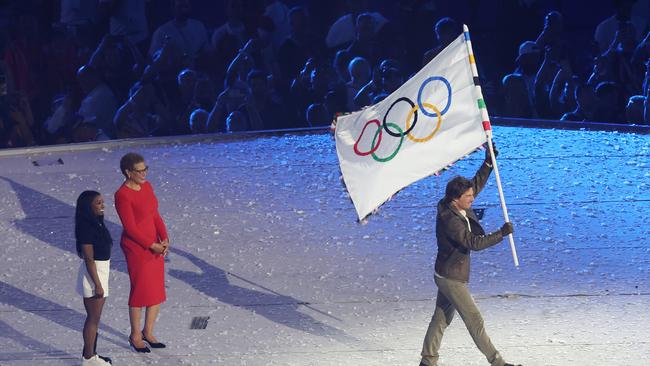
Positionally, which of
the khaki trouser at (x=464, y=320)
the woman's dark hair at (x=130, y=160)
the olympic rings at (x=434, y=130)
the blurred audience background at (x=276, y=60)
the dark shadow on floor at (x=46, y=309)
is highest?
the woman's dark hair at (x=130, y=160)

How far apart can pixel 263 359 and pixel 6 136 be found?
7.57 metres

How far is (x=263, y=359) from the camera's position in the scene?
8.05 m


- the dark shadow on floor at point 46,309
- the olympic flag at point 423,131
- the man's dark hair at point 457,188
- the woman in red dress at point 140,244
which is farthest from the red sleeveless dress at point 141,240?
the man's dark hair at point 457,188

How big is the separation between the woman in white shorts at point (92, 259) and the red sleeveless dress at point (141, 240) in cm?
18

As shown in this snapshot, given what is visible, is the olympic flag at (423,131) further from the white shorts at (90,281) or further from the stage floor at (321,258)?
the white shorts at (90,281)

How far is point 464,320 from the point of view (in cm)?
746

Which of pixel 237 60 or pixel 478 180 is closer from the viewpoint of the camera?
pixel 478 180

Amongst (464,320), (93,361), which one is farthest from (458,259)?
(93,361)

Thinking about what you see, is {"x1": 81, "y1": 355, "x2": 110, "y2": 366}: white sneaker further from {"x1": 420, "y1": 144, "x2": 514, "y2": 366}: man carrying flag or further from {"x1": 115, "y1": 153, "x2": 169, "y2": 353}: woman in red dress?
{"x1": 420, "y1": 144, "x2": 514, "y2": 366}: man carrying flag

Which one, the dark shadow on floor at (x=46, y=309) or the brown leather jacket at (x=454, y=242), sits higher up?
the brown leather jacket at (x=454, y=242)

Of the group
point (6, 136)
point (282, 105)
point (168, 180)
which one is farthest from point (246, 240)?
point (6, 136)

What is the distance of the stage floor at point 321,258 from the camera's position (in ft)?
27.2

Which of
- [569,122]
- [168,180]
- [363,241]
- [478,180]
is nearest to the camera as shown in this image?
[478,180]

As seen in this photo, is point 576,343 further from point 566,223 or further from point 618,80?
point 618,80
